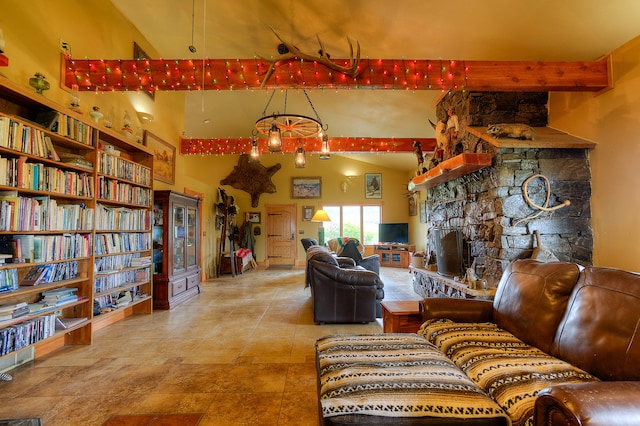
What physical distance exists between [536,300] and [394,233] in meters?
6.86

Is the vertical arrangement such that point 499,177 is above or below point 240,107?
below

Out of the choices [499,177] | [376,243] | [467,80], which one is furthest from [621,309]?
[376,243]

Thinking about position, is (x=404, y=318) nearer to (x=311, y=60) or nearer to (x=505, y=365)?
(x=505, y=365)

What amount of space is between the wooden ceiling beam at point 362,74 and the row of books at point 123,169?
0.74m

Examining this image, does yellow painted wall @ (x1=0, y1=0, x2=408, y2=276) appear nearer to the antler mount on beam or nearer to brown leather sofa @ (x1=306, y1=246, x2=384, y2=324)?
the antler mount on beam

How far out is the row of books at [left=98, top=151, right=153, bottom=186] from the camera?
10.3 feet

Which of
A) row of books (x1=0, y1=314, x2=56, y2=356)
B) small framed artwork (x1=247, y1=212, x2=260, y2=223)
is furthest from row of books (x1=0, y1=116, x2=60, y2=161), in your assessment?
small framed artwork (x1=247, y1=212, x2=260, y2=223)

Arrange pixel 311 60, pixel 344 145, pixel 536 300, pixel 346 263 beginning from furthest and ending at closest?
1. pixel 344 145
2. pixel 346 263
3. pixel 311 60
4. pixel 536 300

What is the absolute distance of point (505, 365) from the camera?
4.62 ft

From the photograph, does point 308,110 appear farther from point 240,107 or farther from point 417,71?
point 417,71

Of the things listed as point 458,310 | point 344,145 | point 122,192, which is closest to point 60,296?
point 122,192

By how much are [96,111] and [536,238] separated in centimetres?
500

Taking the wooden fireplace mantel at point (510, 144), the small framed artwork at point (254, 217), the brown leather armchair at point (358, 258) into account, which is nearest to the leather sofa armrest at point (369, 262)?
the brown leather armchair at point (358, 258)

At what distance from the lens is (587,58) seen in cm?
299
